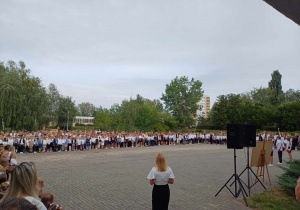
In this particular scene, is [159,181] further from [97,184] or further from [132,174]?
[132,174]


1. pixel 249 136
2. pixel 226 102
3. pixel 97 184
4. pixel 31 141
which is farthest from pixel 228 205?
pixel 226 102

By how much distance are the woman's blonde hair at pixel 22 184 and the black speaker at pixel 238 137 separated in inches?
271

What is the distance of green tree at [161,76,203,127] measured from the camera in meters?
61.9

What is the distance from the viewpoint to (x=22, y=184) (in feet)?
10.4

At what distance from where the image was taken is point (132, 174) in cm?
1210

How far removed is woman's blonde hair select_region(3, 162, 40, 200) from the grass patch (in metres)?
6.66

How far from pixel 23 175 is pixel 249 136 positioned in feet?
25.1

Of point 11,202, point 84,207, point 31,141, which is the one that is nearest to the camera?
point 11,202

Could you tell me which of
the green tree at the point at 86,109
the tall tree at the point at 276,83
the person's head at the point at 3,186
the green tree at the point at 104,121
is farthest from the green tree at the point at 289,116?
the green tree at the point at 86,109

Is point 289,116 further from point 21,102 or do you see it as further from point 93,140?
point 21,102

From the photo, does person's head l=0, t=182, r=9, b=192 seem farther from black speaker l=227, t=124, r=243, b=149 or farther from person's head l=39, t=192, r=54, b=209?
black speaker l=227, t=124, r=243, b=149

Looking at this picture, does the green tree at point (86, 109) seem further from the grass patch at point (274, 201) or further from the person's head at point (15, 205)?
the person's head at point (15, 205)

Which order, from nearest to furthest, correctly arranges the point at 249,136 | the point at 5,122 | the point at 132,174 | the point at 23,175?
the point at 23,175
the point at 249,136
the point at 132,174
the point at 5,122

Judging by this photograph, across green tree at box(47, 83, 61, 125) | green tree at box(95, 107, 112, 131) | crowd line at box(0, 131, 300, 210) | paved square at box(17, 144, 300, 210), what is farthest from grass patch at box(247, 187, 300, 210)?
green tree at box(47, 83, 61, 125)
